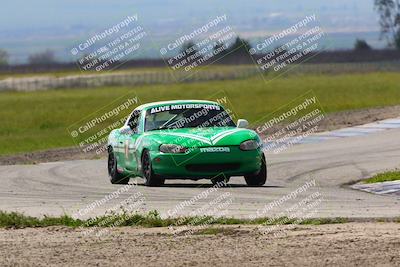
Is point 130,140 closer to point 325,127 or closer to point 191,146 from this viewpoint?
point 191,146

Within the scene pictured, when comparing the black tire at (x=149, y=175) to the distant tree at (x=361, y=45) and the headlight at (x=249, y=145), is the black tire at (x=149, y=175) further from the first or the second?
the distant tree at (x=361, y=45)

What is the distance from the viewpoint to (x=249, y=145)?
17.8 m

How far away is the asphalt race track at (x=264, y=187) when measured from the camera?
14125 millimetres

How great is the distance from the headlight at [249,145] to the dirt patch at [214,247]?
5.70 meters

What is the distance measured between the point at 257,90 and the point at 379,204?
58.3m

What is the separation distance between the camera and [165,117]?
61.9ft

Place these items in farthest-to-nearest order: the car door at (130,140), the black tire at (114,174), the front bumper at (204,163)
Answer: the black tire at (114,174), the car door at (130,140), the front bumper at (204,163)

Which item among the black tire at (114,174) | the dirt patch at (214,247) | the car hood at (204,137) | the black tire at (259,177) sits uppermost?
the dirt patch at (214,247)

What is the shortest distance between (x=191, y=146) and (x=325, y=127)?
574 inches

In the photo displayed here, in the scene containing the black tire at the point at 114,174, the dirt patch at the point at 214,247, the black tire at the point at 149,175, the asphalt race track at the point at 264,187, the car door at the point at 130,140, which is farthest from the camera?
the black tire at the point at 114,174

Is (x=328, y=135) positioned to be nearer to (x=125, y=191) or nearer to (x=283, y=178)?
(x=283, y=178)

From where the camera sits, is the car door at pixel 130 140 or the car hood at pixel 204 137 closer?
the car hood at pixel 204 137

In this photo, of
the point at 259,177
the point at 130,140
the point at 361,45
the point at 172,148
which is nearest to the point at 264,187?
the point at 259,177


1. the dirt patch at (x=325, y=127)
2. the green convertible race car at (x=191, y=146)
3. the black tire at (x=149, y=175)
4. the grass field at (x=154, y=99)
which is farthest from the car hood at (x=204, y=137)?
the grass field at (x=154, y=99)
